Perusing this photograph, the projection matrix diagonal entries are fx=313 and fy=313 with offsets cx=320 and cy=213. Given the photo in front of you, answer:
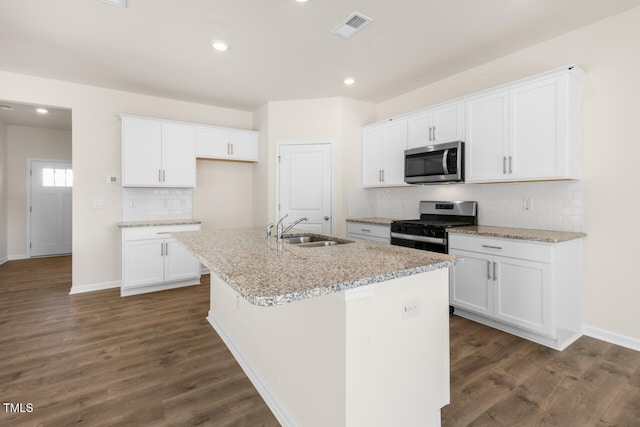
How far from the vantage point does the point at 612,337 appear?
8.29 ft

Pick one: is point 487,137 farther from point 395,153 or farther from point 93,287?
point 93,287

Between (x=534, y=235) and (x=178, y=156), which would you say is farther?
(x=178, y=156)

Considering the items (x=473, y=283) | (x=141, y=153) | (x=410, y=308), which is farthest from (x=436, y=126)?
(x=141, y=153)

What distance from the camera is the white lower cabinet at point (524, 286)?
2400mm

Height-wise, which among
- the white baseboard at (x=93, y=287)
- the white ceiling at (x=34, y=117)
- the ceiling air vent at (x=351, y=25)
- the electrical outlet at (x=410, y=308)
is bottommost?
the white baseboard at (x=93, y=287)

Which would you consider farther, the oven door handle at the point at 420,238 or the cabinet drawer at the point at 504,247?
the oven door handle at the point at 420,238

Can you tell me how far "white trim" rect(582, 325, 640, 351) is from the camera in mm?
2420

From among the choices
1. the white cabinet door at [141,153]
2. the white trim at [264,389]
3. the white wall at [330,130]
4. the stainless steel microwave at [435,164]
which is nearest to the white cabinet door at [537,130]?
the stainless steel microwave at [435,164]

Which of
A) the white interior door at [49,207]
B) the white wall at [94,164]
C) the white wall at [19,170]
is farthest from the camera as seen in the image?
the white interior door at [49,207]

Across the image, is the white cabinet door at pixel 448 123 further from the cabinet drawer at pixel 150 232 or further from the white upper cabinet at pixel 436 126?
the cabinet drawer at pixel 150 232

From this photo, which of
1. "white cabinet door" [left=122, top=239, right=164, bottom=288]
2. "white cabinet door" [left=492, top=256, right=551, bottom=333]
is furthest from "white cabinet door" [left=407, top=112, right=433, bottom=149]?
"white cabinet door" [left=122, top=239, right=164, bottom=288]

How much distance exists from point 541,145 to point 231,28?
110 inches

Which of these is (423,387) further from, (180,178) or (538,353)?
(180,178)

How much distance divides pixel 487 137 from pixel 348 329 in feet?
8.57
